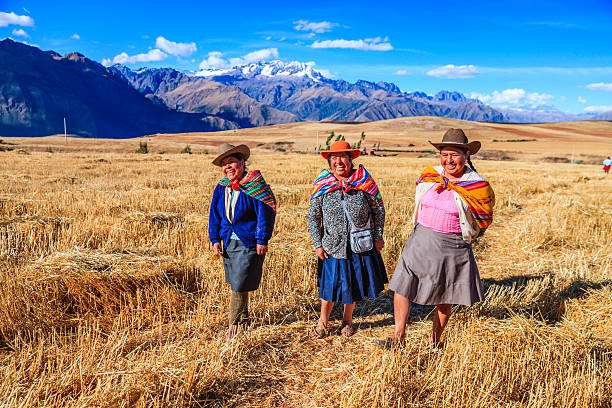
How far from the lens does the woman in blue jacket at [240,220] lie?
369cm

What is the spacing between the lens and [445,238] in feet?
11.0

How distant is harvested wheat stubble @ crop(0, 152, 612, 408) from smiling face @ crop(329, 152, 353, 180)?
5.48 feet

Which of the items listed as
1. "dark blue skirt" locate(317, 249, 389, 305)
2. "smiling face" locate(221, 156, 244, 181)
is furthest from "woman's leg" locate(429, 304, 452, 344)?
"smiling face" locate(221, 156, 244, 181)

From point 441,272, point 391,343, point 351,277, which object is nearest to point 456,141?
point 441,272

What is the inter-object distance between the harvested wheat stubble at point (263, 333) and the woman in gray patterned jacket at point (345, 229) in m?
0.60

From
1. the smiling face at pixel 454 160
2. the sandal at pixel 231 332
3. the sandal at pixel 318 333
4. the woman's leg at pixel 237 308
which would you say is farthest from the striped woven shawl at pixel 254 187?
the smiling face at pixel 454 160

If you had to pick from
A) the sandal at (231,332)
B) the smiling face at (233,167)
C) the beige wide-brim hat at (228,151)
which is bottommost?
the sandal at (231,332)

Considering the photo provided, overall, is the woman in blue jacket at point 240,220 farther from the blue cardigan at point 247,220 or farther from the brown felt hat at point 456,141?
the brown felt hat at point 456,141

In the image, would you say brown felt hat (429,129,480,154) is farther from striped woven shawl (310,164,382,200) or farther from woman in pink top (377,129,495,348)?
striped woven shawl (310,164,382,200)

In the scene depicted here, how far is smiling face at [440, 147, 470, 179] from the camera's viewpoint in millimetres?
3238

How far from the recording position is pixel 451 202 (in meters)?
3.28

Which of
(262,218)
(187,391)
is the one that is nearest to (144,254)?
(262,218)

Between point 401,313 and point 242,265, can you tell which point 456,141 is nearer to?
point 401,313

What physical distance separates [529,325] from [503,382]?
87 cm
